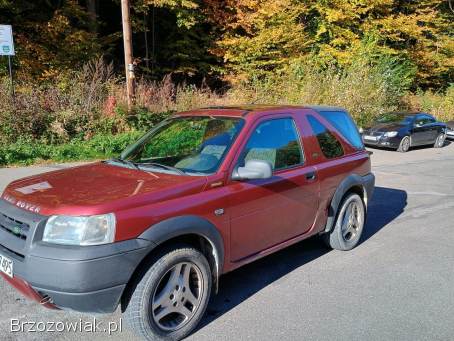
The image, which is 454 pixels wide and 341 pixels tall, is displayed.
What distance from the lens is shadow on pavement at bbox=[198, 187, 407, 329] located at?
3924mm

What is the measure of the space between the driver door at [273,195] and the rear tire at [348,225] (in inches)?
26.0

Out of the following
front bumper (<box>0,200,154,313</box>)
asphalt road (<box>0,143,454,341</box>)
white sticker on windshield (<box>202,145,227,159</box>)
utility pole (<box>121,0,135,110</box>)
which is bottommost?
asphalt road (<box>0,143,454,341</box>)

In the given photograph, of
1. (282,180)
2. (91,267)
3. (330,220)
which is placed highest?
(282,180)

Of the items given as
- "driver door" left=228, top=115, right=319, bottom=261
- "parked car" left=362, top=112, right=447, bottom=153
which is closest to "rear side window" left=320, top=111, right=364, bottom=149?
"driver door" left=228, top=115, right=319, bottom=261

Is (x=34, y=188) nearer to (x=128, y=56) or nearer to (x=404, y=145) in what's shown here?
(x=128, y=56)

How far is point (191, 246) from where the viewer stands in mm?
3377

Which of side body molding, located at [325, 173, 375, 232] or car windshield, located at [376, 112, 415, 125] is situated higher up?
car windshield, located at [376, 112, 415, 125]

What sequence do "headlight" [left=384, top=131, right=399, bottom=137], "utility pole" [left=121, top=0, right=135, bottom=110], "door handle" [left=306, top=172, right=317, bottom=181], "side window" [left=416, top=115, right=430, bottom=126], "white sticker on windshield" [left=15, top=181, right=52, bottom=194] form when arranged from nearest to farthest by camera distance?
"white sticker on windshield" [left=15, top=181, right=52, bottom=194], "door handle" [left=306, top=172, right=317, bottom=181], "utility pole" [left=121, top=0, right=135, bottom=110], "headlight" [left=384, top=131, right=399, bottom=137], "side window" [left=416, top=115, right=430, bottom=126]

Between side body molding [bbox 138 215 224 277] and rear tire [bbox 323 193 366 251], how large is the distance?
2040 millimetres

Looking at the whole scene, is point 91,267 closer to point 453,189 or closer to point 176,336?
point 176,336

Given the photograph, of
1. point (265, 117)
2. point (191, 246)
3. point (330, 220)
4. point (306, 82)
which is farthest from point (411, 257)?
point (306, 82)

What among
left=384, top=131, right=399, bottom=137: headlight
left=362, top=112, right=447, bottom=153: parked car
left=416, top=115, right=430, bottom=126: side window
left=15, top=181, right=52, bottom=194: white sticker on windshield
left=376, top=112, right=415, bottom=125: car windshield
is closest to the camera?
left=15, top=181, right=52, bottom=194: white sticker on windshield

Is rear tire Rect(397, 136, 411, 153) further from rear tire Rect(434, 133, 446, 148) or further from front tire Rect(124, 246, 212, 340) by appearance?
front tire Rect(124, 246, 212, 340)

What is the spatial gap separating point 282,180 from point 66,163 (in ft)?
27.7
